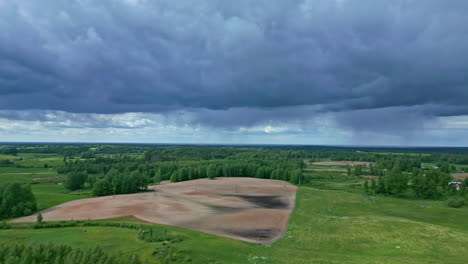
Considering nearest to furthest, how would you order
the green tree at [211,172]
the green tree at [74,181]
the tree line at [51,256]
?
the tree line at [51,256] → the green tree at [74,181] → the green tree at [211,172]

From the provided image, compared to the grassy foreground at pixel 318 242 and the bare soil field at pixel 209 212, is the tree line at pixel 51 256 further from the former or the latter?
the bare soil field at pixel 209 212

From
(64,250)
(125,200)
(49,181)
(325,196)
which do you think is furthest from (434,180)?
(49,181)

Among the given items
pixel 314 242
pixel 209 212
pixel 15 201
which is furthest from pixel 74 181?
pixel 314 242

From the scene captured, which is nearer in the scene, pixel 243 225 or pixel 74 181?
pixel 243 225

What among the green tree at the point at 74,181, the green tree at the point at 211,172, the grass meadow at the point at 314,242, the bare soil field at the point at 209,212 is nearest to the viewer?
the grass meadow at the point at 314,242

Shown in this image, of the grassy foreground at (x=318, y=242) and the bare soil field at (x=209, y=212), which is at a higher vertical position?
the grassy foreground at (x=318, y=242)

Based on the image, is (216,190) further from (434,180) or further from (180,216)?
(434,180)

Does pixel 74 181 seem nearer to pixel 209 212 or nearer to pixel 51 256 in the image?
pixel 209 212

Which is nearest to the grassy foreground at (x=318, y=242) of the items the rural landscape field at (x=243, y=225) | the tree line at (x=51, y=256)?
the rural landscape field at (x=243, y=225)

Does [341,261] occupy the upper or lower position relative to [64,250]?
lower
